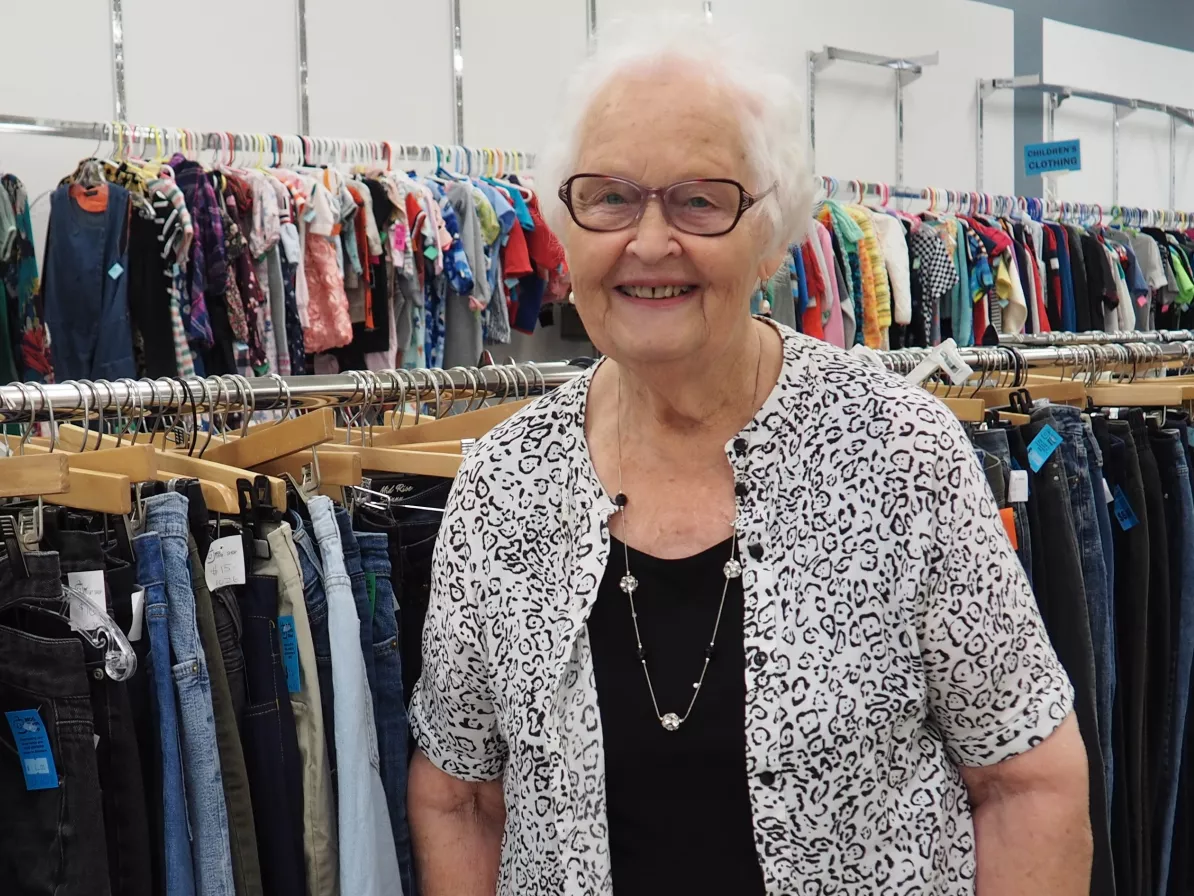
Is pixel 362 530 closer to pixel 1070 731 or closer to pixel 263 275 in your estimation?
pixel 1070 731

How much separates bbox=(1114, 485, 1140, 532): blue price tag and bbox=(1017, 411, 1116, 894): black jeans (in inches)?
7.8

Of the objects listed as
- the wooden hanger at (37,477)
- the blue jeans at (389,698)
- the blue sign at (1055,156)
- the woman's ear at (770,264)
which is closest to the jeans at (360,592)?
the blue jeans at (389,698)

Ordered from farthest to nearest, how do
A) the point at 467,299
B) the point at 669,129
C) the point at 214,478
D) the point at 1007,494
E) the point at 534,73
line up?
1. the point at 534,73
2. the point at 467,299
3. the point at 1007,494
4. the point at 214,478
5. the point at 669,129

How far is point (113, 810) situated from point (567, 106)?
0.87 meters

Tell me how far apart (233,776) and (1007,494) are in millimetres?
1312

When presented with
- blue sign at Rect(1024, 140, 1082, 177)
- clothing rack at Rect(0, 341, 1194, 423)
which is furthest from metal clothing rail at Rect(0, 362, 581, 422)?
blue sign at Rect(1024, 140, 1082, 177)

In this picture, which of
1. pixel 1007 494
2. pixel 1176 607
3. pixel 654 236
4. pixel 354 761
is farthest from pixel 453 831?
pixel 1176 607

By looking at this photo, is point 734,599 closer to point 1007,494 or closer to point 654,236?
point 654,236

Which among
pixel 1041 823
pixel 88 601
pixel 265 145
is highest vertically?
pixel 265 145

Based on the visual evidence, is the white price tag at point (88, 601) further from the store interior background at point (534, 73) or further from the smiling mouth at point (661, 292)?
the store interior background at point (534, 73)

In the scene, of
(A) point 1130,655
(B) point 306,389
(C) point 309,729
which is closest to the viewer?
(C) point 309,729

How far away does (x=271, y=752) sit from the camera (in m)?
1.38

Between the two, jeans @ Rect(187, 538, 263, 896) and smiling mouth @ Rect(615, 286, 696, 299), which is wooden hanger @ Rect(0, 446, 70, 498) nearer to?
jeans @ Rect(187, 538, 263, 896)

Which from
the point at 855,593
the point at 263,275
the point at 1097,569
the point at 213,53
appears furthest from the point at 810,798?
the point at 213,53
